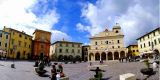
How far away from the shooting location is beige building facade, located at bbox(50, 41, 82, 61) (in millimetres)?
84375

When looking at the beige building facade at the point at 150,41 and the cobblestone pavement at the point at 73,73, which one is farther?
the beige building facade at the point at 150,41

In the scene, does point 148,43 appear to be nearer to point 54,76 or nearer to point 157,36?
point 157,36

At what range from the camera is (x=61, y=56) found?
275 ft

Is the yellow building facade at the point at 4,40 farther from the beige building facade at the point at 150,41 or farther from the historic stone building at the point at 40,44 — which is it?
the beige building facade at the point at 150,41

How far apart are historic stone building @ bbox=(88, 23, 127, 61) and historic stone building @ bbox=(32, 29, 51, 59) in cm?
1722

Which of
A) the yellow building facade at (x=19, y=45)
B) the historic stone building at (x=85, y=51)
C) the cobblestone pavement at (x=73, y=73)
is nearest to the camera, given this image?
the cobblestone pavement at (x=73, y=73)

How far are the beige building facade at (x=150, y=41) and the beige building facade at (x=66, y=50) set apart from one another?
2504cm

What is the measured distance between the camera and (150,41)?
6291 centimetres

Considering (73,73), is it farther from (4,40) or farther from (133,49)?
(133,49)

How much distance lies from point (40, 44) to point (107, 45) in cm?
2607

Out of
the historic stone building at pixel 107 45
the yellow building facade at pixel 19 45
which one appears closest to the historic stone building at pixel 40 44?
the yellow building facade at pixel 19 45

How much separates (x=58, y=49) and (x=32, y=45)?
50.3ft

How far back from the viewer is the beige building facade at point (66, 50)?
84375mm

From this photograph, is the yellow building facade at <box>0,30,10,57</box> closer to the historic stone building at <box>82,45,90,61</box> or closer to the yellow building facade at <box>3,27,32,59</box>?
the yellow building facade at <box>3,27,32,59</box>
